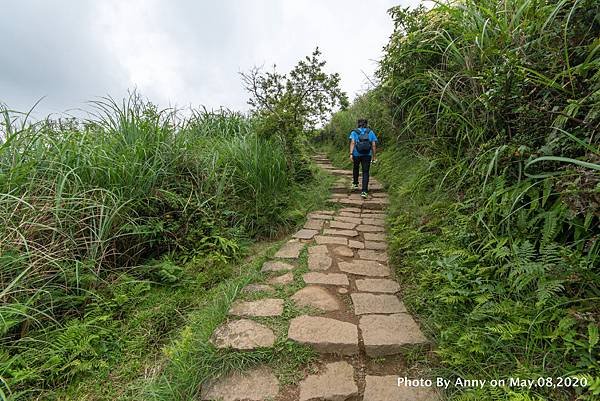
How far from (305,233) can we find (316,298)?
1336 mm

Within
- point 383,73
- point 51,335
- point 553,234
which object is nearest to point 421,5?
point 383,73

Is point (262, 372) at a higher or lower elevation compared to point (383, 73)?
lower

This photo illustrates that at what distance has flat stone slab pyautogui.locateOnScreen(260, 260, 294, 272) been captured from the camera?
245 cm

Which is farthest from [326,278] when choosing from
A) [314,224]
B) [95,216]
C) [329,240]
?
[95,216]

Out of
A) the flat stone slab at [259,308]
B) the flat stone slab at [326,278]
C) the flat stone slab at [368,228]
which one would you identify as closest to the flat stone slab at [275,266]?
the flat stone slab at [326,278]

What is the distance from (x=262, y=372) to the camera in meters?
1.43

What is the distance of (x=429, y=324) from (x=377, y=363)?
1.38ft

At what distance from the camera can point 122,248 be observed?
230 cm

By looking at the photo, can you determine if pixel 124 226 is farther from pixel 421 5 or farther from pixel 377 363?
pixel 421 5

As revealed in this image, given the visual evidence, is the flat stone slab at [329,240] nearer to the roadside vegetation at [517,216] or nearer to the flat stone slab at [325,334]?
the roadside vegetation at [517,216]

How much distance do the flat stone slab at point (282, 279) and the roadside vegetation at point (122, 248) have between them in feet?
0.63

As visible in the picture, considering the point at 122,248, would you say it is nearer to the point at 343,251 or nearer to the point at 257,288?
the point at 257,288

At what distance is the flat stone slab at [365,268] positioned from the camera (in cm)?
241

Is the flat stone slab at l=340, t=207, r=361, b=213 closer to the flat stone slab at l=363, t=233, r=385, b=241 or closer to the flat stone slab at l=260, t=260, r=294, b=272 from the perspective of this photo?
the flat stone slab at l=363, t=233, r=385, b=241
